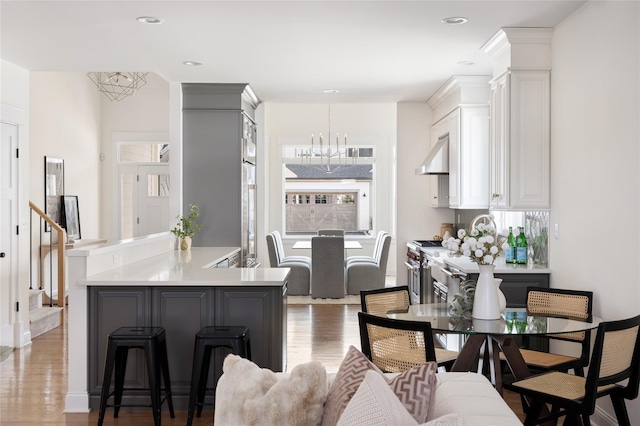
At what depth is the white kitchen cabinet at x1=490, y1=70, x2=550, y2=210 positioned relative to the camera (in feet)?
15.6

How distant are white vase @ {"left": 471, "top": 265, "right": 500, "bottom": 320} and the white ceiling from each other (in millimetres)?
1843

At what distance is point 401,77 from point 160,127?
5063 mm

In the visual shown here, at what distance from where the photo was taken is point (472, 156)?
6621 millimetres

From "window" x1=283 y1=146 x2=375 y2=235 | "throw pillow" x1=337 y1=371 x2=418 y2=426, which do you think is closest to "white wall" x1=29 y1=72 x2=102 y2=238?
"window" x1=283 y1=146 x2=375 y2=235

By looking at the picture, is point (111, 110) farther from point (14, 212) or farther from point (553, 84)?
point (553, 84)

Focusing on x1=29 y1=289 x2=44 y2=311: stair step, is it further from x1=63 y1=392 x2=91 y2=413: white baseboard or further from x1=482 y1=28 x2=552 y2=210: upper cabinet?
x1=482 y1=28 x2=552 y2=210: upper cabinet

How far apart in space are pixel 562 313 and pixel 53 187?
716cm

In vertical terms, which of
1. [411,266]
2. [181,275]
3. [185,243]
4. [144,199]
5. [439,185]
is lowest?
[411,266]

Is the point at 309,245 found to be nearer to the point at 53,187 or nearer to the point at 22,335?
the point at 53,187

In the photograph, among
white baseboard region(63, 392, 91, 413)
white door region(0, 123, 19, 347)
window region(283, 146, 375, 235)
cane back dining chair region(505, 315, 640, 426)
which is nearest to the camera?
cane back dining chair region(505, 315, 640, 426)

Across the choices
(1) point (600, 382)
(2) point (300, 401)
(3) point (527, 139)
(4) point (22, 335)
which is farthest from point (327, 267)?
(2) point (300, 401)

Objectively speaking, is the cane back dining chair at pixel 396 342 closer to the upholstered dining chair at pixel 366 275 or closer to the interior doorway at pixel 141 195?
the upholstered dining chair at pixel 366 275

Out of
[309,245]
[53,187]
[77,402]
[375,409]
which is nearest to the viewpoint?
[375,409]

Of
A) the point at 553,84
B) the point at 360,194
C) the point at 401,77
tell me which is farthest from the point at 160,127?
the point at 553,84
